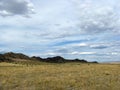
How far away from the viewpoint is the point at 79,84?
25.0 meters

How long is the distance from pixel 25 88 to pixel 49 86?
6.98ft

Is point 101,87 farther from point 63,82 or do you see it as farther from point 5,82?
point 5,82

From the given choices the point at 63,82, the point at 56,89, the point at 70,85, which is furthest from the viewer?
the point at 63,82

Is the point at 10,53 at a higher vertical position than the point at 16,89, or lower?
higher

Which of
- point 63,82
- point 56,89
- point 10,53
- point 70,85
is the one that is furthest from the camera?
point 10,53

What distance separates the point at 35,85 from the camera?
84.0ft

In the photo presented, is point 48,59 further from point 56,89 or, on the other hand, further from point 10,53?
point 56,89

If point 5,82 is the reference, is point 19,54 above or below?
above

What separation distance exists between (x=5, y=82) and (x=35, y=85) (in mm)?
4237

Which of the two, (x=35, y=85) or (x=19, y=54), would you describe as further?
(x=19, y=54)

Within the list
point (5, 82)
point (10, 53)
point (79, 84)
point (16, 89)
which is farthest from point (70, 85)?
point (10, 53)

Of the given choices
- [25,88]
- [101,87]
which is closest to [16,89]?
[25,88]

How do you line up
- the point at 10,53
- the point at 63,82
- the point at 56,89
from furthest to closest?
the point at 10,53, the point at 63,82, the point at 56,89

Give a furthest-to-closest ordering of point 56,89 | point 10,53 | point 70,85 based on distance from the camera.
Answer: point 10,53 → point 70,85 → point 56,89
